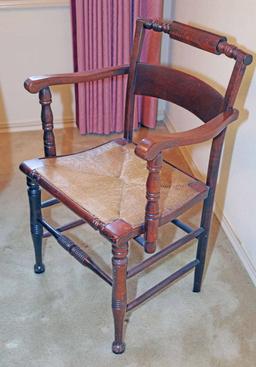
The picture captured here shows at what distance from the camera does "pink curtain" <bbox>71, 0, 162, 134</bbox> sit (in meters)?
2.23

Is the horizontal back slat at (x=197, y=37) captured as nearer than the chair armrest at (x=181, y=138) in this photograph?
No

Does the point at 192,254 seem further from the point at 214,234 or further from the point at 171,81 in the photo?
the point at 171,81

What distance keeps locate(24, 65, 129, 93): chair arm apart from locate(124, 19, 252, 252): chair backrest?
65 mm

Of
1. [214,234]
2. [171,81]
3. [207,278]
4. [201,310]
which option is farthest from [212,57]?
[201,310]

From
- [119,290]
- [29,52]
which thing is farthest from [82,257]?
[29,52]

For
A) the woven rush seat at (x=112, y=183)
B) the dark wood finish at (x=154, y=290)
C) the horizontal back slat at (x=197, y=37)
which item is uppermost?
the horizontal back slat at (x=197, y=37)

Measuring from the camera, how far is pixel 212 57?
74.9 inches

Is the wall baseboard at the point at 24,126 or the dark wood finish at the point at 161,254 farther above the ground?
the dark wood finish at the point at 161,254

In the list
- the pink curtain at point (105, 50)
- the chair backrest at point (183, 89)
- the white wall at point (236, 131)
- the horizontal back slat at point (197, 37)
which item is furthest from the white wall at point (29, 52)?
the horizontal back slat at point (197, 37)

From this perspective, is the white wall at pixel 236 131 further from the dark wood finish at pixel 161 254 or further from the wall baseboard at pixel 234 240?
the dark wood finish at pixel 161 254

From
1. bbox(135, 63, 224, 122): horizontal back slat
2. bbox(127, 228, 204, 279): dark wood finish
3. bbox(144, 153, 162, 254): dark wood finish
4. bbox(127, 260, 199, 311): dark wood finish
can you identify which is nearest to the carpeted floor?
bbox(127, 260, 199, 311): dark wood finish

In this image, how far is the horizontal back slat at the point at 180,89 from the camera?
137 centimetres

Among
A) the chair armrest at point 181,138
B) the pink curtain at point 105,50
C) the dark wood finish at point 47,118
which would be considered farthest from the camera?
the pink curtain at point 105,50

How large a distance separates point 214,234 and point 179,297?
38 cm
